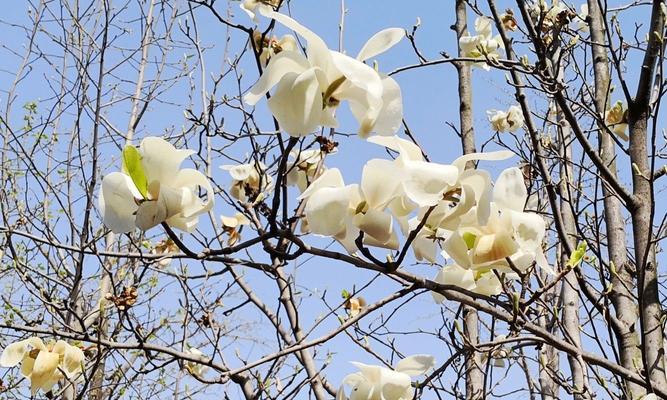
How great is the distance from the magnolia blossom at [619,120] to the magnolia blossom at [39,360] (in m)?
1.57

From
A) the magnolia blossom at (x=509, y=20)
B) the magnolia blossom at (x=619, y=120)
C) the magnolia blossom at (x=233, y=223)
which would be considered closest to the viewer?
the magnolia blossom at (x=233, y=223)

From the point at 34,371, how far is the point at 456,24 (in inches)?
82.3

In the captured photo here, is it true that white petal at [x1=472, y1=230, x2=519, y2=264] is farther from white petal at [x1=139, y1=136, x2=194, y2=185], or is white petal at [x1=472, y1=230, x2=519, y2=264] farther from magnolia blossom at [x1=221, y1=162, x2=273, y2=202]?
magnolia blossom at [x1=221, y1=162, x2=273, y2=202]

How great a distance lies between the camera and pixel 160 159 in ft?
2.67

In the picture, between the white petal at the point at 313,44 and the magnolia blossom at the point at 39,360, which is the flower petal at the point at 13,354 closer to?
the magnolia blossom at the point at 39,360

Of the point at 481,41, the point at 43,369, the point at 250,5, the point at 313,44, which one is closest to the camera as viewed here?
the point at 313,44

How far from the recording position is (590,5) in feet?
8.38


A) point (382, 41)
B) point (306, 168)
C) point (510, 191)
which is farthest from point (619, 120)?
point (382, 41)

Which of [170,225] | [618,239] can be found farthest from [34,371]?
[618,239]

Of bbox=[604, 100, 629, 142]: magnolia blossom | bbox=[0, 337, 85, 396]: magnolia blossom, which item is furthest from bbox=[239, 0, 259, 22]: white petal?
bbox=[604, 100, 629, 142]: magnolia blossom

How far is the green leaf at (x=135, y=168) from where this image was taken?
800 millimetres

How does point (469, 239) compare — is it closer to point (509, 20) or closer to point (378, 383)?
point (378, 383)

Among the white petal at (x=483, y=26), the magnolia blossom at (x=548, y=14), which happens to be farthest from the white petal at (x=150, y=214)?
the white petal at (x=483, y=26)

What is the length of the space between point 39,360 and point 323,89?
1094 mm
